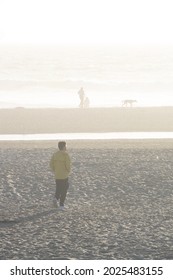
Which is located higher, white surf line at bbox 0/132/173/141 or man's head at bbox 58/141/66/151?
man's head at bbox 58/141/66/151

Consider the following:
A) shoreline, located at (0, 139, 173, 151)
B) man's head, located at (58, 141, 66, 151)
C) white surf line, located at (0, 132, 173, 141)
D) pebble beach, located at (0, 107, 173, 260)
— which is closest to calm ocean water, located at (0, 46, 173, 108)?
white surf line, located at (0, 132, 173, 141)

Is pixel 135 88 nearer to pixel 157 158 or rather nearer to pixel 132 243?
pixel 157 158

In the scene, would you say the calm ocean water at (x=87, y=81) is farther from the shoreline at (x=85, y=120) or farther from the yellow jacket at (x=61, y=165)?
the yellow jacket at (x=61, y=165)

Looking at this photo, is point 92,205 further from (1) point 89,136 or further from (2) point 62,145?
(1) point 89,136

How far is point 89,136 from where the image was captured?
33031 millimetres

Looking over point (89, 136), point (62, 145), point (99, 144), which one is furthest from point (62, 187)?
point (89, 136)

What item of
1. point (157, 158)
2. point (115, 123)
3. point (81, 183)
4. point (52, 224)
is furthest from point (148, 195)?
point (115, 123)

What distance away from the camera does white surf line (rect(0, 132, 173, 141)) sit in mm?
32000

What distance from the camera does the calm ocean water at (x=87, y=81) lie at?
224 feet

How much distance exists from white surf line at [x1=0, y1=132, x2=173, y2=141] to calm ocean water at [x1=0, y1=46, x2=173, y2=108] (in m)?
24.6

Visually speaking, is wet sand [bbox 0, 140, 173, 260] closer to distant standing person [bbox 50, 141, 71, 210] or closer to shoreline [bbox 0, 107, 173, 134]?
distant standing person [bbox 50, 141, 71, 210]

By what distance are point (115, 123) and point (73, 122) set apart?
2052 mm

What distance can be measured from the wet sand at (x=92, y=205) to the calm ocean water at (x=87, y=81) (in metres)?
33.7

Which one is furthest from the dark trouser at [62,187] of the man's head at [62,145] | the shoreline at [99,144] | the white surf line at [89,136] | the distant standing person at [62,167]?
the white surf line at [89,136]
